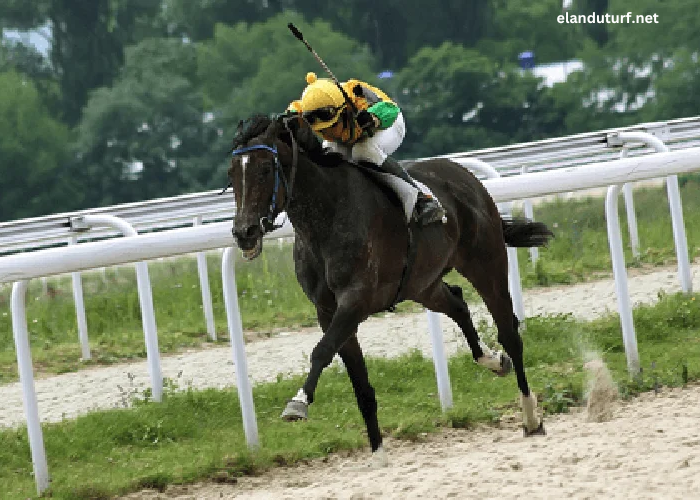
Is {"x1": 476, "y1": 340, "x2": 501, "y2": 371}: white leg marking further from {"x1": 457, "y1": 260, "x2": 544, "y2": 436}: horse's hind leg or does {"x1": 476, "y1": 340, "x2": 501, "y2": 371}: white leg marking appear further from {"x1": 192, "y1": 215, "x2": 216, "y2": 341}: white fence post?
{"x1": 192, "y1": 215, "x2": 216, "y2": 341}: white fence post

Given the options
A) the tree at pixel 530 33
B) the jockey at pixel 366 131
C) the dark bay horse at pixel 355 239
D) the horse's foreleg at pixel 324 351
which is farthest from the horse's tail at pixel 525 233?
the tree at pixel 530 33

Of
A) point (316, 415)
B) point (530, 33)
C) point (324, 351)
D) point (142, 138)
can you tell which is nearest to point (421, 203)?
point (324, 351)

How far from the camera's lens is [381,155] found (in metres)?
5.00

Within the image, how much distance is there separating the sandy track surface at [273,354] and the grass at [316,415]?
1.39 feet

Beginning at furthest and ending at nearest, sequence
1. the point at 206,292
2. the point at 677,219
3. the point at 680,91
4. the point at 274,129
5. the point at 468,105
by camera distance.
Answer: the point at 468,105, the point at 680,91, the point at 206,292, the point at 677,219, the point at 274,129

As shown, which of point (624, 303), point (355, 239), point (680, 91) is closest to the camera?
point (355, 239)

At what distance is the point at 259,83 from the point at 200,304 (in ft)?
112

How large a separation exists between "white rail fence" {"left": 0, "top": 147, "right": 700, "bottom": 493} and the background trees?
112 ft

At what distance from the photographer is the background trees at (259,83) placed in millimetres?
41000

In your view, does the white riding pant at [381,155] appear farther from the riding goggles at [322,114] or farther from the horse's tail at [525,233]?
the horse's tail at [525,233]

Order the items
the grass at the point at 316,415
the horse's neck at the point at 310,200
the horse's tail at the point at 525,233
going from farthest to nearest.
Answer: the horse's tail at the point at 525,233, the grass at the point at 316,415, the horse's neck at the point at 310,200

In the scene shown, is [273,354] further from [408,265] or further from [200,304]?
[408,265]

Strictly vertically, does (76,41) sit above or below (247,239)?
above

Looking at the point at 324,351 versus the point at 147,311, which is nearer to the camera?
the point at 324,351
